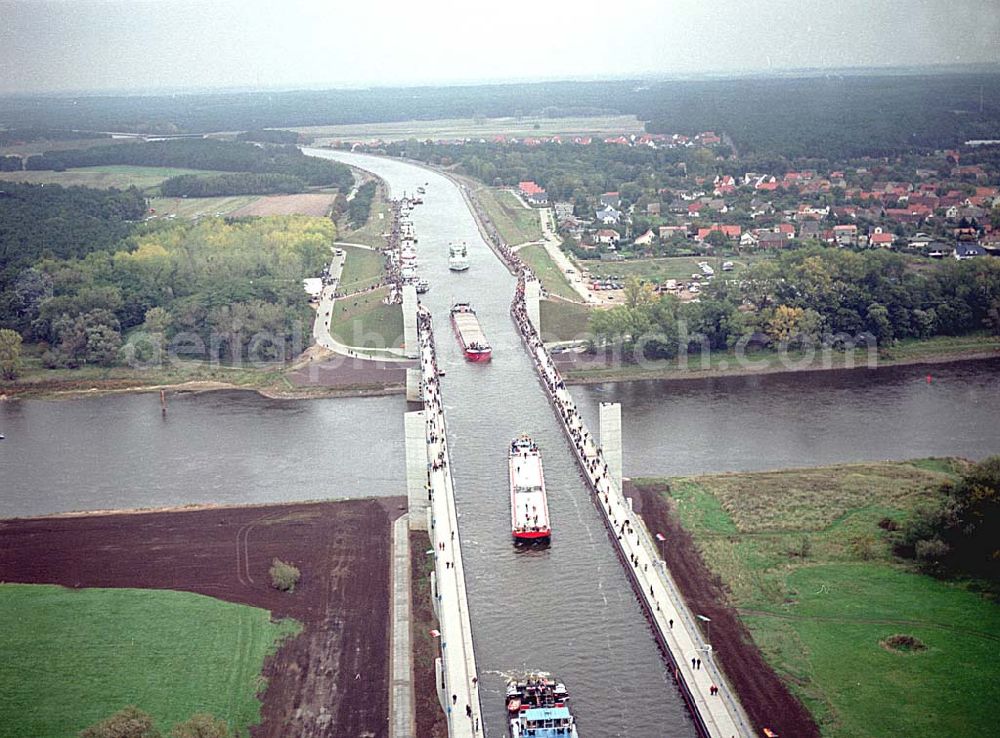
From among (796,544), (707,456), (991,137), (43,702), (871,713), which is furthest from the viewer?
(991,137)

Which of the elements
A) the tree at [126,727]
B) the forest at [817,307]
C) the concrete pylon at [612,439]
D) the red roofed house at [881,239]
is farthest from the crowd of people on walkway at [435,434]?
the red roofed house at [881,239]

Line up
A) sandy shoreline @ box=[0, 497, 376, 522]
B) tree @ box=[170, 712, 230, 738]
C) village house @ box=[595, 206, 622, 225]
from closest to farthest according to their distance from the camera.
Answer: tree @ box=[170, 712, 230, 738], sandy shoreline @ box=[0, 497, 376, 522], village house @ box=[595, 206, 622, 225]

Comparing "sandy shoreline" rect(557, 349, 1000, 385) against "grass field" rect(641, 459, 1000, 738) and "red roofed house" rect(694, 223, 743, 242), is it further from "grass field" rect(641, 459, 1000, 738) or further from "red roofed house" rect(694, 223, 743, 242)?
"red roofed house" rect(694, 223, 743, 242)

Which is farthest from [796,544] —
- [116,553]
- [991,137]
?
[991,137]

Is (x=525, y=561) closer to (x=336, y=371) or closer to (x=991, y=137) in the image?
(x=336, y=371)

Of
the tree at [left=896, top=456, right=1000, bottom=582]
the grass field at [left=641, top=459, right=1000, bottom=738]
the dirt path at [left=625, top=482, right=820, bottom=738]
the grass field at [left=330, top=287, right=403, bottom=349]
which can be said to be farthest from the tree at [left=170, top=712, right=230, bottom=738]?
the grass field at [left=330, top=287, right=403, bottom=349]

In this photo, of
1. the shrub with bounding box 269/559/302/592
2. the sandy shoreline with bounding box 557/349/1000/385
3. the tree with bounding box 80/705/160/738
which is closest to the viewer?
the tree with bounding box 80/705/160/738
